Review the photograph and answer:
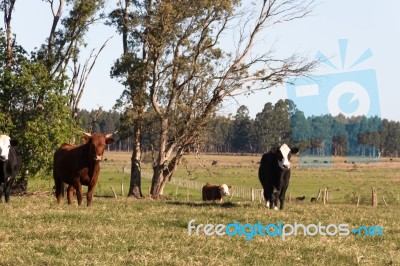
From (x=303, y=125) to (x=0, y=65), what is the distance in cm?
10658

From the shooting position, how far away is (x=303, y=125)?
133 metres

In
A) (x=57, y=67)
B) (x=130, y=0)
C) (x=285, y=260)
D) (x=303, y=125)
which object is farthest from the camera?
(x=303, y=125)

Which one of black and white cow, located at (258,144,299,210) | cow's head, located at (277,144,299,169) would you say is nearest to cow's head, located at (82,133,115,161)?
black and white cow, located at (258,144,299,210)

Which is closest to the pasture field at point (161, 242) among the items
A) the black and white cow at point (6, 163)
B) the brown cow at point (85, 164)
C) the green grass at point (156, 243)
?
the green grass at point (156, 243)

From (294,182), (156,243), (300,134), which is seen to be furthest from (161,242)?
(300,134)

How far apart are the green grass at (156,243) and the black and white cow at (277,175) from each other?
12.2 feet

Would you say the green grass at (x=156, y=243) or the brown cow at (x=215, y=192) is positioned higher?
the green grass at (x=156, y=243)

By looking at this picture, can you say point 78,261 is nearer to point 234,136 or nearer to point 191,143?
point 191,143

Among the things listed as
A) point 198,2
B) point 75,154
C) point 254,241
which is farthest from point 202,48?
point 254,241

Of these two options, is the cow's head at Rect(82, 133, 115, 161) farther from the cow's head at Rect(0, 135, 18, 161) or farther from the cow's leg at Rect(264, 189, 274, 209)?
the cow's leg at Rect(264, 189, 274, 209)

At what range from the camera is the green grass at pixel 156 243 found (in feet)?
31.3

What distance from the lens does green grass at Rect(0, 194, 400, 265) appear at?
954 cm

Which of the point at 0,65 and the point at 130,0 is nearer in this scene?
the point at 0,65

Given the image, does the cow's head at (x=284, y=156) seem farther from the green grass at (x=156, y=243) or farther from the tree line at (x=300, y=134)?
the tree line at (x=300, y=134)
